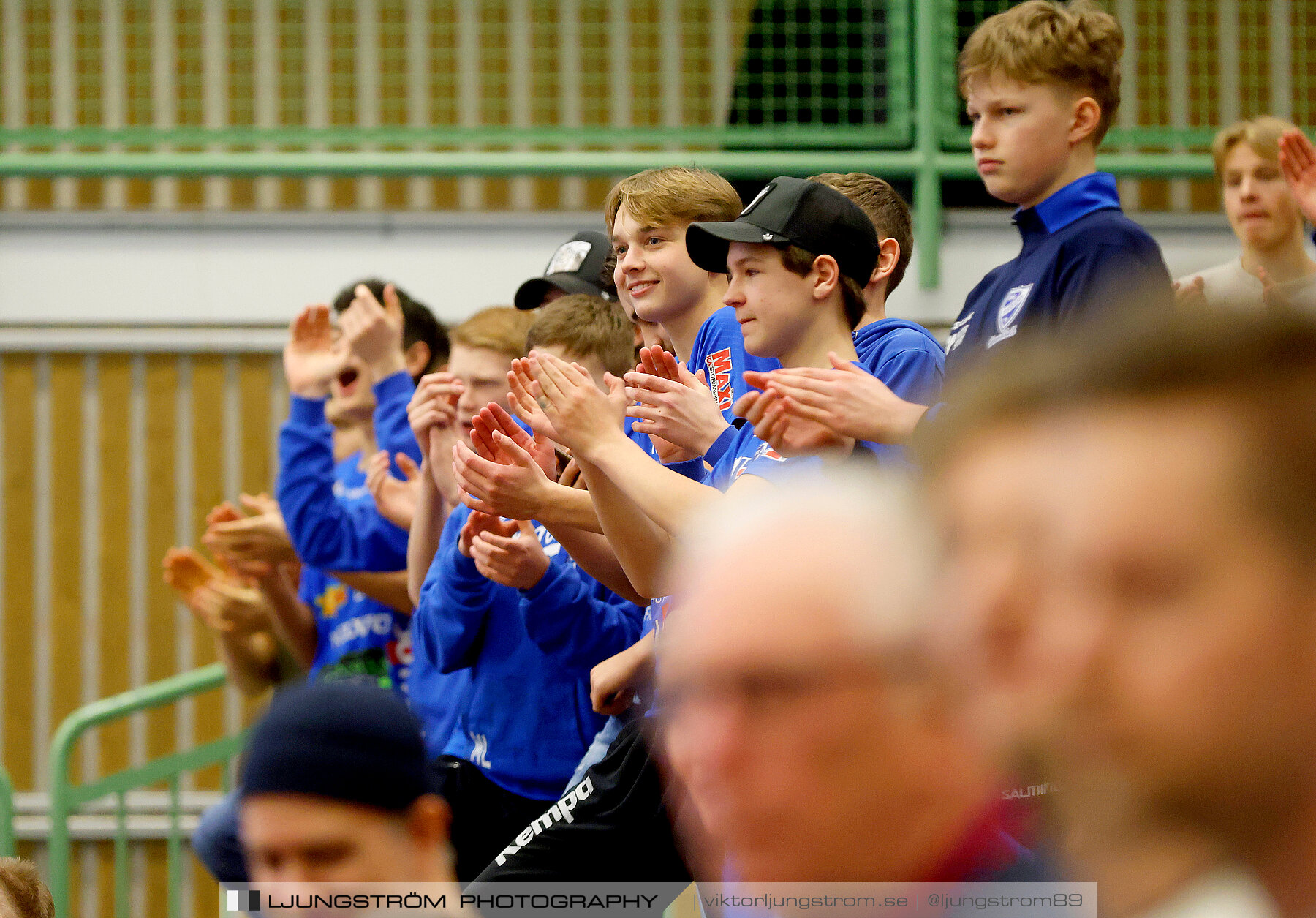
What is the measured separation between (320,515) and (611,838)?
1.48 m

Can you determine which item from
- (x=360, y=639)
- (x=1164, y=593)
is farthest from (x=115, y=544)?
(x=1164, y=593)

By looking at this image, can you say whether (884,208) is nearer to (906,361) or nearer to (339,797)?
(906,361)

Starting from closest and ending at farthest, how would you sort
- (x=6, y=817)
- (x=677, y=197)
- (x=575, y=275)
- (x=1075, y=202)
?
(x=1075, y=202), (x=677, y=197), (x=575, y=275), (x=6, y=817)

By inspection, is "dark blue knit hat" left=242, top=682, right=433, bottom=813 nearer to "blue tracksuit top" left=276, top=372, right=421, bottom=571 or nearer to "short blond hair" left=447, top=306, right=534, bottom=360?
"short blond hair" left=447, top=306, right=534, bottom=360

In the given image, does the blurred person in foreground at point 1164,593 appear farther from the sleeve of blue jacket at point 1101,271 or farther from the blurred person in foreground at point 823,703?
the sleeve of blue jacket at point 1101,271

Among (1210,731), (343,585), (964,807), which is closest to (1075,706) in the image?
(1210,731)

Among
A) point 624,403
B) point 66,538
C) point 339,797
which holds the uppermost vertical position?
point 624,403

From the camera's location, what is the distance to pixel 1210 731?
53cm

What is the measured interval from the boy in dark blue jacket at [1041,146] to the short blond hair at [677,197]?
57 cm

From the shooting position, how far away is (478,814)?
2.77 m

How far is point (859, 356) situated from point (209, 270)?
10.9ft

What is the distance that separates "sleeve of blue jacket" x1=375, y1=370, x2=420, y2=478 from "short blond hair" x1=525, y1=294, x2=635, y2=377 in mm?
604

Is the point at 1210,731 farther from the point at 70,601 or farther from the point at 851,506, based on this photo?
the point at 70,601

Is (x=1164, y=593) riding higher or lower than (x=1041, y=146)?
lower
